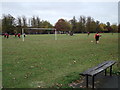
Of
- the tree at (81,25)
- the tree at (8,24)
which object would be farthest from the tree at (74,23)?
the tree at (8,24)

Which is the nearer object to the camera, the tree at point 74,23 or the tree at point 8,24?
the tree at point 8,24

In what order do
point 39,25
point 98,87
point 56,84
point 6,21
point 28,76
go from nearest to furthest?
1. point 98,87
2. point 56,84
3. point 28,76
4. point 6,21
5. point 39,25

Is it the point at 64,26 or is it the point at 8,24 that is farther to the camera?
the point at 64,26

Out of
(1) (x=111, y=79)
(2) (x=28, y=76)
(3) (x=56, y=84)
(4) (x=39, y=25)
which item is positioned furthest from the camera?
(4) (x=39, y=25)

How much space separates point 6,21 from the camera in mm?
67062

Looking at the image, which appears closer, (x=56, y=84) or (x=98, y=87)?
(x=98, y=87)

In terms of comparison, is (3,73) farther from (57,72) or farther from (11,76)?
(57,72)

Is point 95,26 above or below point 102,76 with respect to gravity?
above

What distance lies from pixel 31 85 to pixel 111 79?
260cm

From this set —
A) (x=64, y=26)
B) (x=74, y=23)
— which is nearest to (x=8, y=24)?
(x=64, y=26)

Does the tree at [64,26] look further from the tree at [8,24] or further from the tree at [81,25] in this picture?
the tree at [8,24]

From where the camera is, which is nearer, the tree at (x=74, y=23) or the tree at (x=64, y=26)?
the tree at (x=64, y=26)

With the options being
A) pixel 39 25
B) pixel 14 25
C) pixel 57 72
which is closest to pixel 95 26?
pixel 39 25

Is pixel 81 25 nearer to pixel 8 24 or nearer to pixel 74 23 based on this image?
pixel 74 23
